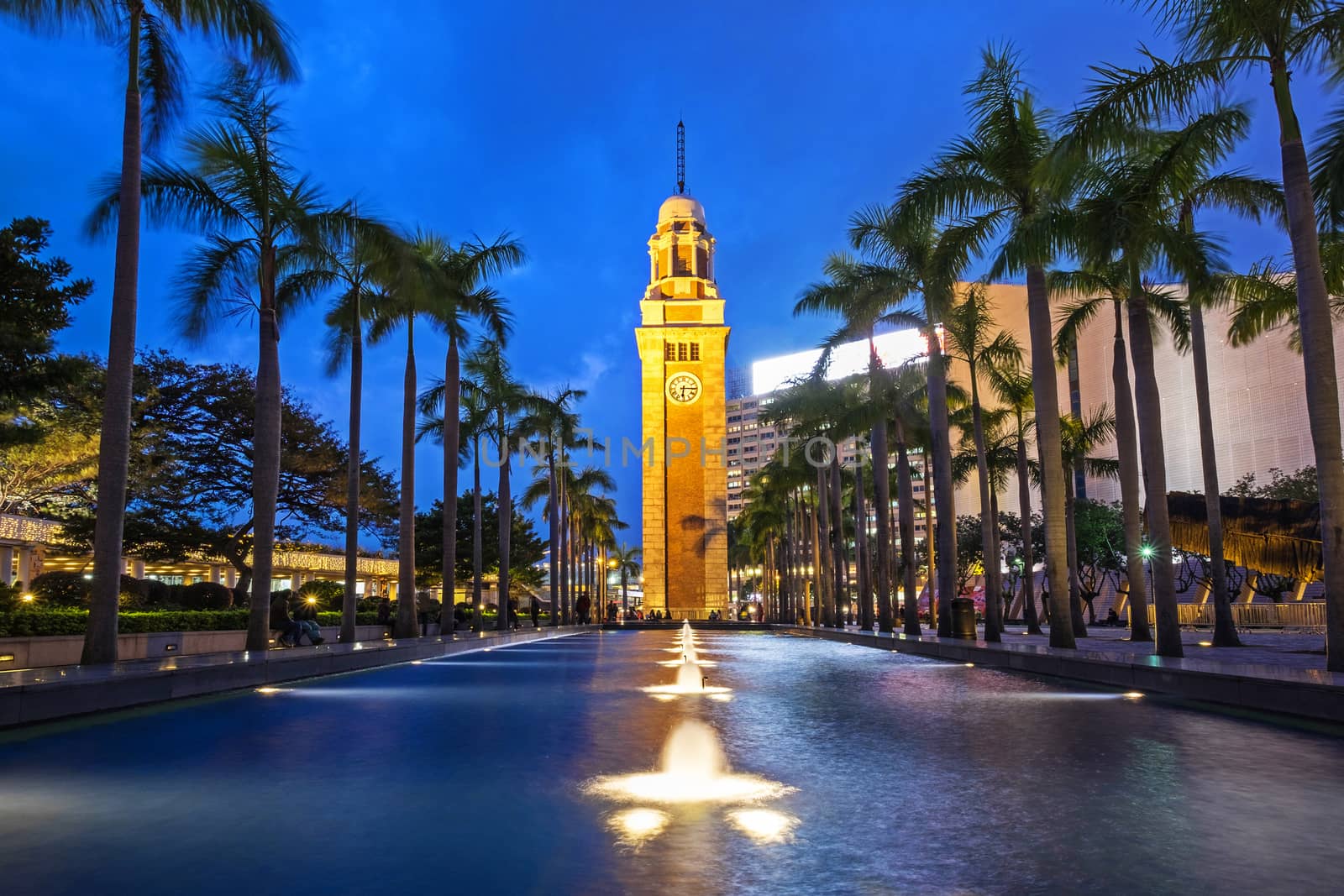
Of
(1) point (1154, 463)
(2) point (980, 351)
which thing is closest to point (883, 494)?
(2) point (980, 351)

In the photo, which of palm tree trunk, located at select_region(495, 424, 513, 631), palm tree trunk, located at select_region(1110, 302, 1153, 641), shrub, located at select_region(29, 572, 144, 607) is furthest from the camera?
palm tree trunk, located at select_region(495, 424, 513, 631)

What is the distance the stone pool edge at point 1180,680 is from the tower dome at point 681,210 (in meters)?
76.4

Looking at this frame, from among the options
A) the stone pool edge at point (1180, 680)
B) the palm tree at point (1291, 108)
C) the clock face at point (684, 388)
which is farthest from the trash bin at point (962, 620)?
the clock face at point (684, 388)

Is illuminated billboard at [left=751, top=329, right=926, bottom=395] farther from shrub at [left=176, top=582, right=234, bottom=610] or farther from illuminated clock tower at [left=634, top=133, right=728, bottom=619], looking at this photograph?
shrub at [left=176, top=582, right=234, bottom=610]

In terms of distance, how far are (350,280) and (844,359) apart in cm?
2218

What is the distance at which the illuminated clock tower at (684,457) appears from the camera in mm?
86625

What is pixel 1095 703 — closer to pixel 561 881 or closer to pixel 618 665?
pixel 561 881

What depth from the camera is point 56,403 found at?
25875mm

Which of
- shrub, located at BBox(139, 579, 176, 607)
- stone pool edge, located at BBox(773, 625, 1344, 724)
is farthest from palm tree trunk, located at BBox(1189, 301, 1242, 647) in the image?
shrub, located at BBox(139, 579, 176, 607)

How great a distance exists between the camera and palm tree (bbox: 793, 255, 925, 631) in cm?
2939

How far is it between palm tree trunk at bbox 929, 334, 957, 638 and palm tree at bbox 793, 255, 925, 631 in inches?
67.7

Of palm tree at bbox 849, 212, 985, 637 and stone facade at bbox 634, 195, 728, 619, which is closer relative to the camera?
palm tree at bbox 849, 212, 985, 637

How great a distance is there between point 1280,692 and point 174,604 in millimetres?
24409

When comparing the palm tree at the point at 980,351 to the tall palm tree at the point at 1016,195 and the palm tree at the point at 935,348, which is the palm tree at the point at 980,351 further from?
the tall palm tree at the point at 1016,195
